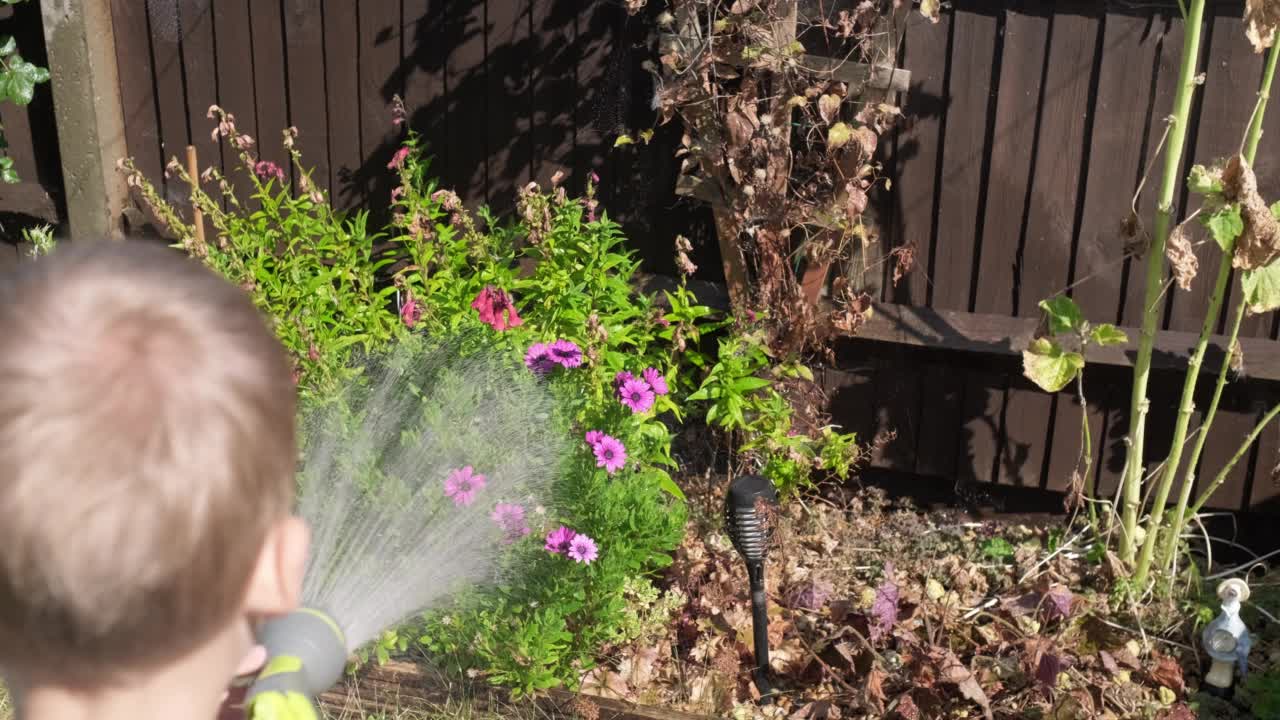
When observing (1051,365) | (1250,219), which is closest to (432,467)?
(1051,365)

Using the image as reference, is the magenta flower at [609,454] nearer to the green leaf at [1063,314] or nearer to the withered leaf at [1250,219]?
the green leaf at [1063,314]

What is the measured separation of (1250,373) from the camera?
3.65 metres

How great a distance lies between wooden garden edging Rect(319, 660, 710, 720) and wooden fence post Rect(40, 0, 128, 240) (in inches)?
107

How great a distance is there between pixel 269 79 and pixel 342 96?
1.13ft

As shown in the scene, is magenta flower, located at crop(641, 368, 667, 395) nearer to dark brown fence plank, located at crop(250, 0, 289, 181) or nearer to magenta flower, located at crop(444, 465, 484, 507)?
magenta flower, located at crop(444, 465, 484, 507)

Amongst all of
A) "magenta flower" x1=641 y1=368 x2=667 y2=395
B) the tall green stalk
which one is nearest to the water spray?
"magenta flower" x1=641 y1=368 x2=667 y2=395

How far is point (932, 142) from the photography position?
3801 mm

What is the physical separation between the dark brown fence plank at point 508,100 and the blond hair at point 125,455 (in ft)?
11.2

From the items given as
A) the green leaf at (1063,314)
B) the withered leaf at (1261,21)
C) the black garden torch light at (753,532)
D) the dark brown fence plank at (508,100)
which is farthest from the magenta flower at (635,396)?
the withered leaf at (1261,21)

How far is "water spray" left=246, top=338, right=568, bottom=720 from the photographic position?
2.81m

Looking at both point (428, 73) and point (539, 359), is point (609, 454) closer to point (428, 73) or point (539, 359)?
point (539, 359)

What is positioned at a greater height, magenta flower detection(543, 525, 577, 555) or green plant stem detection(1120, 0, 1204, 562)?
green plant stem detection(1120, 0, 1204, 562)

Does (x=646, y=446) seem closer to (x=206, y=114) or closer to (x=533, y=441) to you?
(x=533, y=441)

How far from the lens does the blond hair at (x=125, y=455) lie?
2.72ft
